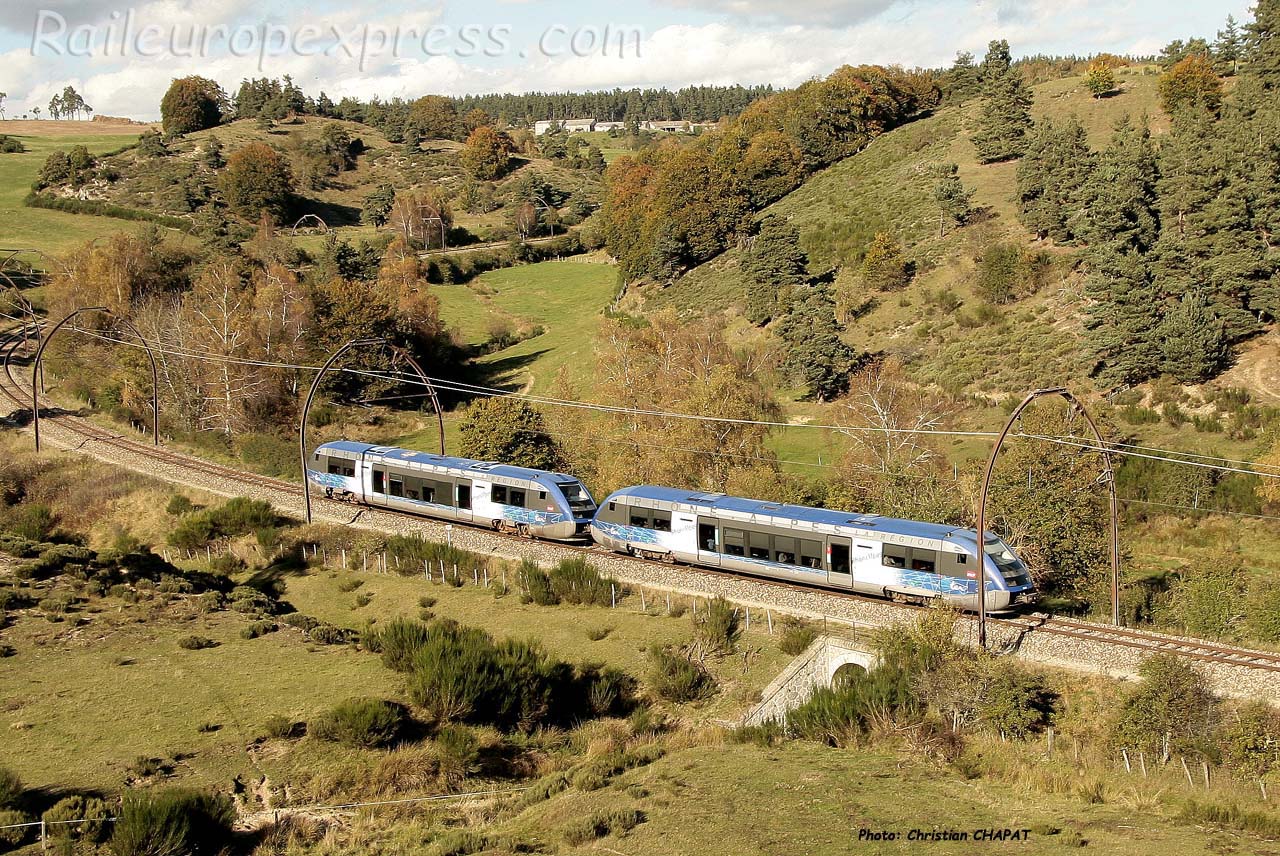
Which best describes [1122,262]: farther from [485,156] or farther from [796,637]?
[485,156]

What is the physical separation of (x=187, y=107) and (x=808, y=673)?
569 ft

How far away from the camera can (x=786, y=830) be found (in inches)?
755

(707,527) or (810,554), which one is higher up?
(707,527)

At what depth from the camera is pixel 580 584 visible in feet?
116

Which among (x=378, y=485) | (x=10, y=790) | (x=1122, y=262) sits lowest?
(x=10, y=790)

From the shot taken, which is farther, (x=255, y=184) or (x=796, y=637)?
(x=255, y=184)

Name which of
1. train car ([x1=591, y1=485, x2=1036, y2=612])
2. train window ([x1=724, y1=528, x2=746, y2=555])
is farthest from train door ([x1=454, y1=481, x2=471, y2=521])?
train window ([x1=724, y1=528, x2=746, y2=555])

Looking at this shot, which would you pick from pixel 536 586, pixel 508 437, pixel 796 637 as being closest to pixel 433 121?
pixel 508 437

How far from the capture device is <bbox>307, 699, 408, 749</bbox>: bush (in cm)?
2400

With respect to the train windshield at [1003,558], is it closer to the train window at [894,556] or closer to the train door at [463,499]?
the train window at [894,556]

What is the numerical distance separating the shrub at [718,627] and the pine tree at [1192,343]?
125ft

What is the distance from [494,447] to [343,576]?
45.7 ft

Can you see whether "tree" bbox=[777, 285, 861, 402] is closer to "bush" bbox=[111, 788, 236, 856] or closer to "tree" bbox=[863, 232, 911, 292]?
"tree" bbox=[863, 232, 911, 292]

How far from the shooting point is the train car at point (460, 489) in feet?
130
